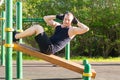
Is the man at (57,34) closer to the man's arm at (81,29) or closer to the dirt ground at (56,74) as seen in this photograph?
the man's arm at (81,29)

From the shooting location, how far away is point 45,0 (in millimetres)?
16109

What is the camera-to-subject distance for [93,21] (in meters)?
15.6

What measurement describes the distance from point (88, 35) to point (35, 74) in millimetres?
7423

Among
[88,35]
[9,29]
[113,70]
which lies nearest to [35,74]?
Answer: [113,70]

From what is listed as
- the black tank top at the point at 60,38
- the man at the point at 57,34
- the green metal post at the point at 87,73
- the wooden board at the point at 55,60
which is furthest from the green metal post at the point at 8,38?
the green metal post at the point at 87,73

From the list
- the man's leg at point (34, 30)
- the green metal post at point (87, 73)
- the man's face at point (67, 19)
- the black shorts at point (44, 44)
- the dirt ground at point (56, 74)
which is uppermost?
the man's face at point (67, 19)

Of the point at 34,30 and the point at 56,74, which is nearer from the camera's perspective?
the point at 34,30

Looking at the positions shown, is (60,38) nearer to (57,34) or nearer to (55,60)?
(57,34)

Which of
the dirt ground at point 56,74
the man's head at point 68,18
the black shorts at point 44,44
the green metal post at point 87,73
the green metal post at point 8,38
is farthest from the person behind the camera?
the dirt ground at point 56,74

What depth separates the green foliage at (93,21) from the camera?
15.5m

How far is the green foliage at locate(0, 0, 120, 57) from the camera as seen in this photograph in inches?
609

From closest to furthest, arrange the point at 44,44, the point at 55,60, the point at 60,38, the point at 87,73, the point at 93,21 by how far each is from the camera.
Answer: the point at 87,73 < the point at 55,60 < the point at 44,44 < the point at 60,38 < the point at 93,21

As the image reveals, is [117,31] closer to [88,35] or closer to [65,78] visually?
[88,35]

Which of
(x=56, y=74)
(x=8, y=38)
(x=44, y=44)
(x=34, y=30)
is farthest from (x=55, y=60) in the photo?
(x=56, y=74)
